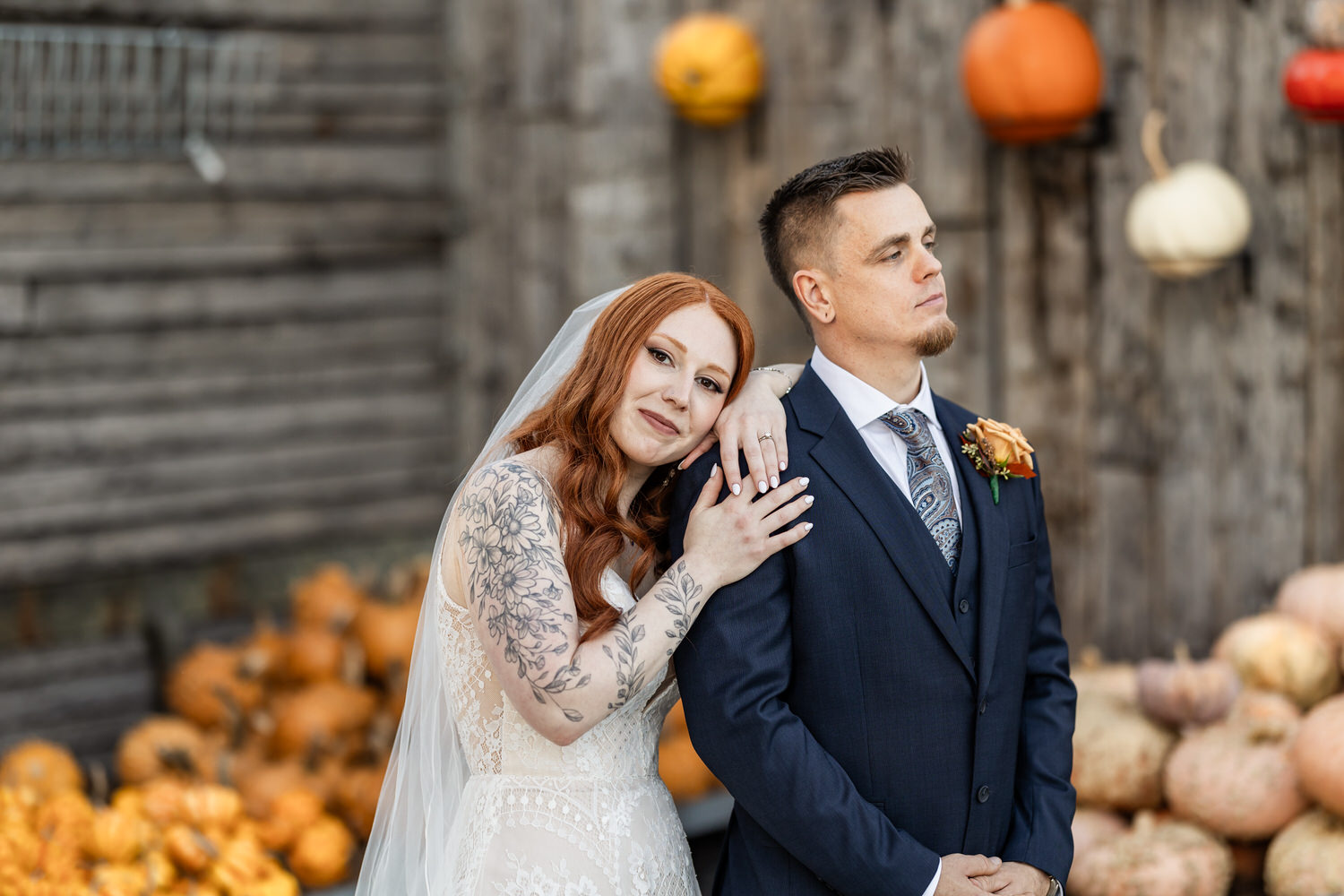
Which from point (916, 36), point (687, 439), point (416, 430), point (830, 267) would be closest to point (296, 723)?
point (416, 430)

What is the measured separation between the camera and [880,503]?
1.96m

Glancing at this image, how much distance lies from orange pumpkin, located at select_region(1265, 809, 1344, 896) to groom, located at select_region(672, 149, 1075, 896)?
0.91 meters

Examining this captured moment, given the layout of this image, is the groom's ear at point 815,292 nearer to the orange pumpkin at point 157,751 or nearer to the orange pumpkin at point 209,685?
the orange pumpkin at point 157,751

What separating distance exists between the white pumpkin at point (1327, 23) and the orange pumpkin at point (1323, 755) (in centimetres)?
158

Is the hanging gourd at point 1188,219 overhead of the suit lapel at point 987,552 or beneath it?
overhead

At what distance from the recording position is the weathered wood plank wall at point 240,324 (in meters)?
4.56

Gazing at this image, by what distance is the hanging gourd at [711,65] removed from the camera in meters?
4.58

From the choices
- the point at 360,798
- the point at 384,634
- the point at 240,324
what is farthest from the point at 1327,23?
the point at 240,324

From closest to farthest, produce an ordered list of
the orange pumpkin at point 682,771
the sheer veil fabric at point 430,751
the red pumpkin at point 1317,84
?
the sheer veil fabric at point 430,751 → the red pumpkin at point 1317,84 → the orange pumpkin at point 682,771

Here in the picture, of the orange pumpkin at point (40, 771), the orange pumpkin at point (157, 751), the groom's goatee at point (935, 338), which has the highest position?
the groom's goatee at point (935, 338)

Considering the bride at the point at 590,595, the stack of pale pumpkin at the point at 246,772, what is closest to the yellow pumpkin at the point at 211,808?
the stack of pale pumpkin at the point at 246,772

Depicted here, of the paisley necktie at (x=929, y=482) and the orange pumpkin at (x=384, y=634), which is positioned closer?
the paisley necktie at (x=929, y=482)

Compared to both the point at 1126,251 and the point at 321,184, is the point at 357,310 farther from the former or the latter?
the point at 1126,251

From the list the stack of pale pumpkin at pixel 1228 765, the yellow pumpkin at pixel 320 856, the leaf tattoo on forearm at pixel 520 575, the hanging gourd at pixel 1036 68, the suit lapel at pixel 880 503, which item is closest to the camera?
the leaf tattoo on forearm at pixel 520 575
